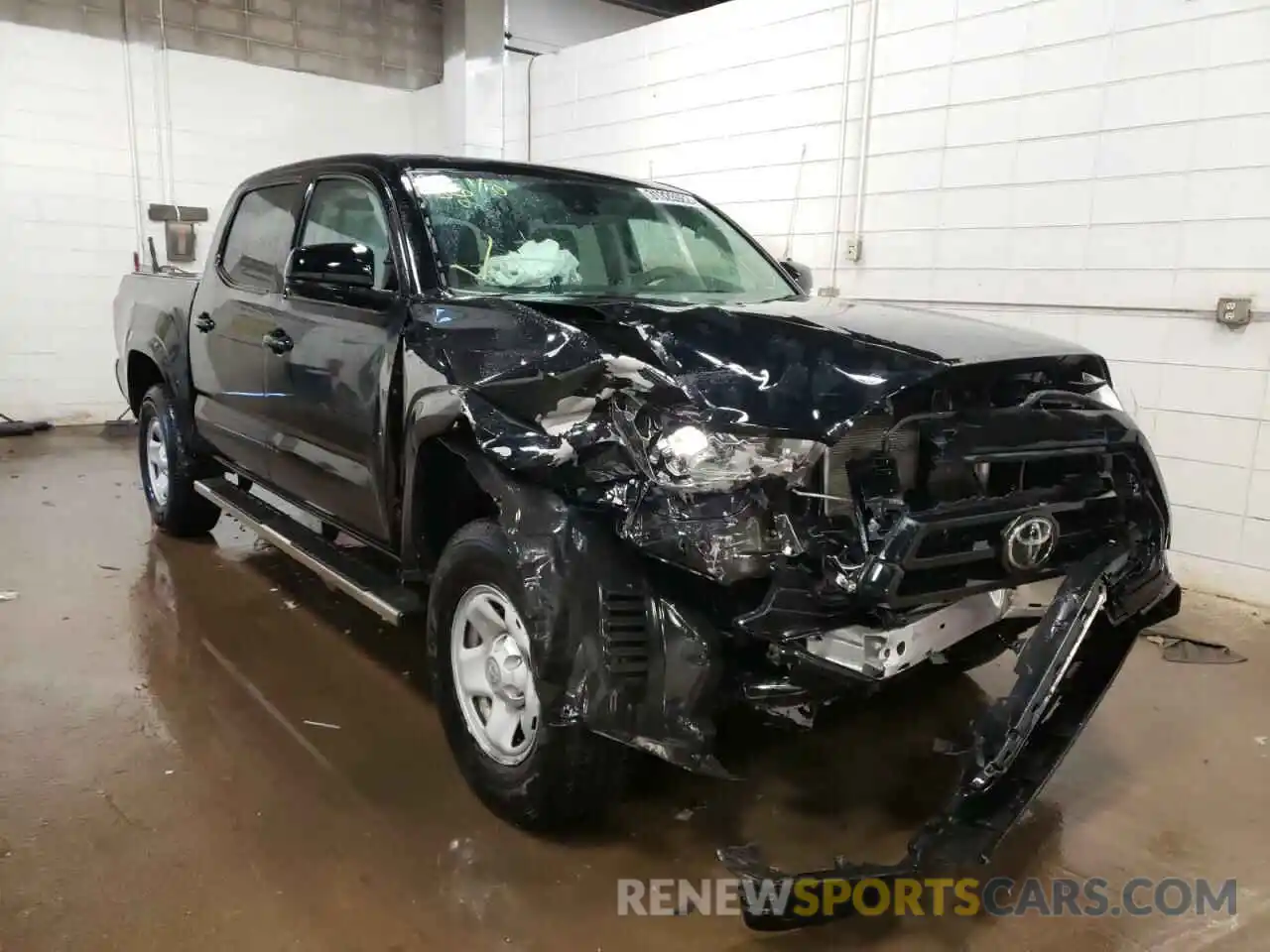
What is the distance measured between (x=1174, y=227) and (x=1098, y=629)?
297 centimetres

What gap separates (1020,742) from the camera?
206cm

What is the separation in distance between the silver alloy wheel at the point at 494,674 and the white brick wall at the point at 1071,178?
3.81m

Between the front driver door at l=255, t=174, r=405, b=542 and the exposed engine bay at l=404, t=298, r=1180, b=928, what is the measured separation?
0.65 meters

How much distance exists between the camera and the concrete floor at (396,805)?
2.13 m

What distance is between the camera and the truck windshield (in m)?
3.00

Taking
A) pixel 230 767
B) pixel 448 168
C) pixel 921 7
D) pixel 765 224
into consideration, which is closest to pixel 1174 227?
pixel 921 7

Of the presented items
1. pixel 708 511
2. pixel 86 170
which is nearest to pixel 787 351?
pixel 708 511

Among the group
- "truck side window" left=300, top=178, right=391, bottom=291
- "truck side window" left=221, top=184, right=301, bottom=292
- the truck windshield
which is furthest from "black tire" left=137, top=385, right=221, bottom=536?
the truck windshield

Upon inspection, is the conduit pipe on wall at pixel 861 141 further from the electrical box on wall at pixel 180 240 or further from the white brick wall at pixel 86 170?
the electrical box on wall at pixel 180 240

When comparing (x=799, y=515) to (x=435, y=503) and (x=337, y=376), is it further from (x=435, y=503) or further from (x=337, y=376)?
(x=337, y=376)

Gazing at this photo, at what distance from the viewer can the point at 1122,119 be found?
4.68 m

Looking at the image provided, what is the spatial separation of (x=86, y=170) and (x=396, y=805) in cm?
789

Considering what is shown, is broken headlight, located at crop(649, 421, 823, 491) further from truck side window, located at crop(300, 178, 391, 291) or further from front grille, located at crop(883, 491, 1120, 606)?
truck side window, located at crop(300, 178, 391, 291)

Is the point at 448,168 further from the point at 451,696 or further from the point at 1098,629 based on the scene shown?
the point at 1098,629
